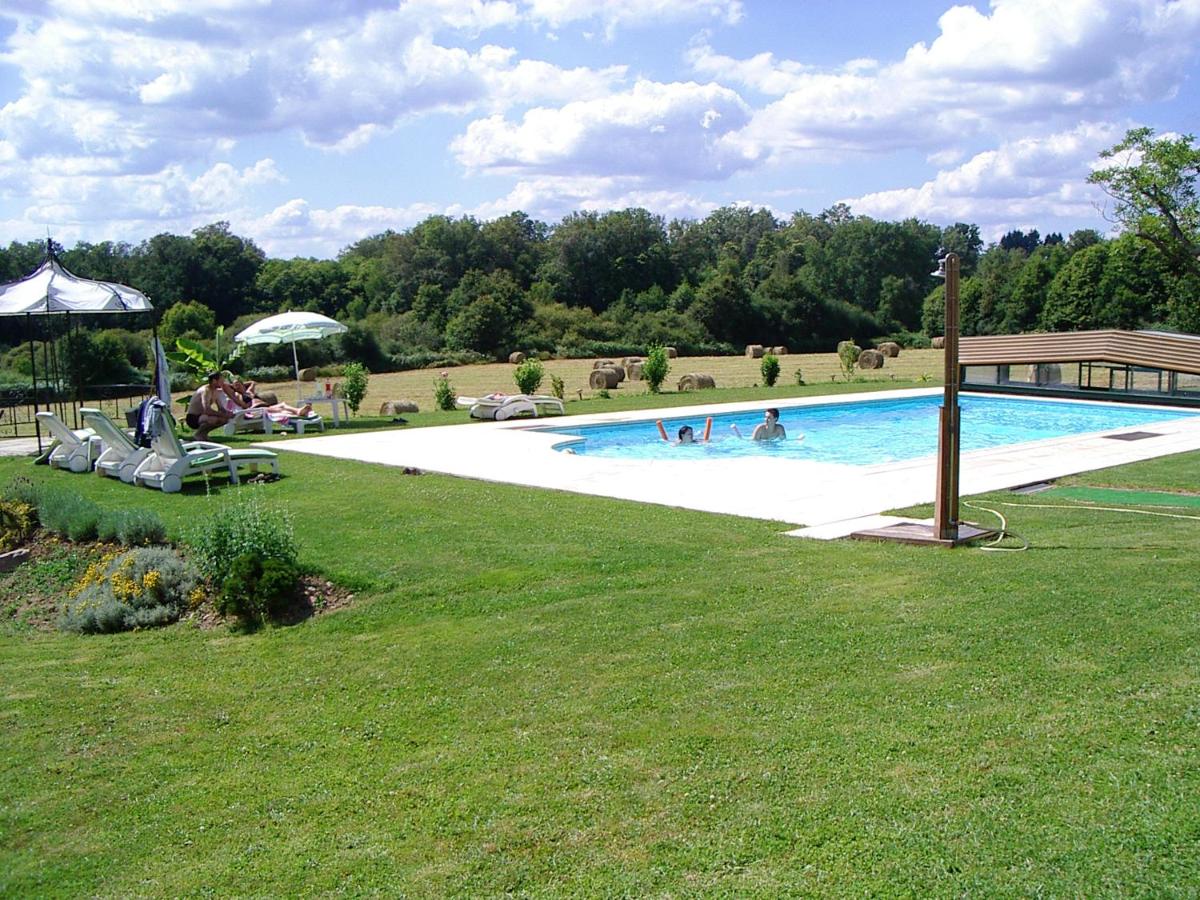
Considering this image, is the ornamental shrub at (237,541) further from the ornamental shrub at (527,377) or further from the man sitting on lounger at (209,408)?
the ornamental shrub at (527,377)

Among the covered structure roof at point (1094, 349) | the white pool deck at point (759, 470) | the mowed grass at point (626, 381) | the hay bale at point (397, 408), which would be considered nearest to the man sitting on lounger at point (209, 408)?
the white pool deck at point (759, 470)

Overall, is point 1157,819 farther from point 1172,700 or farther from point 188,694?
point 188,694

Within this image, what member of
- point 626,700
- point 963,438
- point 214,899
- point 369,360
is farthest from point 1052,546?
point 369,360

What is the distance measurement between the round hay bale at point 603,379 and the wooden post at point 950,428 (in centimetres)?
2221

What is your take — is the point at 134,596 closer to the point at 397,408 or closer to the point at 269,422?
the point at 269,422

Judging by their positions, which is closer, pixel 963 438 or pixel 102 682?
pixel 102 682

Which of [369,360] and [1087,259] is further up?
[1087,259]

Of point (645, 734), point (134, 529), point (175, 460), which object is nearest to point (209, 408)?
point (175, 460)

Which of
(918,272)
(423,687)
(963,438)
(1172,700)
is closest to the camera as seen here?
(1172,700)

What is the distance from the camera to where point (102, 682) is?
635 cm

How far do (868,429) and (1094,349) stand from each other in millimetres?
5815

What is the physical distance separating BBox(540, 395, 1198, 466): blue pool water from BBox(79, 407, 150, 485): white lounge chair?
669 centimetres

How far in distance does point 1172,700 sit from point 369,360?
39.3m

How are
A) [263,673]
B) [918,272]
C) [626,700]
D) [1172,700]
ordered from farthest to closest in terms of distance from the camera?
[918,272] → [263,673] → [626,700] → [1172,700]
